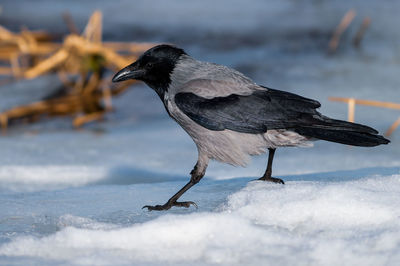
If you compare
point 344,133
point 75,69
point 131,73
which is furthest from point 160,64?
point 75,69

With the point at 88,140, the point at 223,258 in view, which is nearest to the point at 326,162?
the point at 88,140

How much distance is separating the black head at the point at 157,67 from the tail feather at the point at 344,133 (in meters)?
0.76

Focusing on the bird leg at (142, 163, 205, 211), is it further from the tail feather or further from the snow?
the tail feather

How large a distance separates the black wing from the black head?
10.3 inches

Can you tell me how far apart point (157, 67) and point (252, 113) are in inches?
24.2

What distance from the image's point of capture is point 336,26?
9234 millimetres

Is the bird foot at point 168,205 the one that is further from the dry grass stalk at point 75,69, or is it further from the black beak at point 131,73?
the dry grass stalk at point 75,69

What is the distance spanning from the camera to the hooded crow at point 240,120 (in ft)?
11.2

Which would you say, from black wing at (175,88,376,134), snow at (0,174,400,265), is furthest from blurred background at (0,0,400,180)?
snow at (0,174,400,265)

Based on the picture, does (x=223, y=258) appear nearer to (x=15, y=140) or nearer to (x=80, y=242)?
(x=80, y=242)

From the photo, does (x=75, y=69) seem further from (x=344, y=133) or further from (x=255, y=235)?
(x=255, y=235)

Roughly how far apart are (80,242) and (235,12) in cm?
789

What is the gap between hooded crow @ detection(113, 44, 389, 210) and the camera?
3410 mm

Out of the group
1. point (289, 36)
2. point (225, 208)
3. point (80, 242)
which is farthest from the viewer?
point (289, 36)
